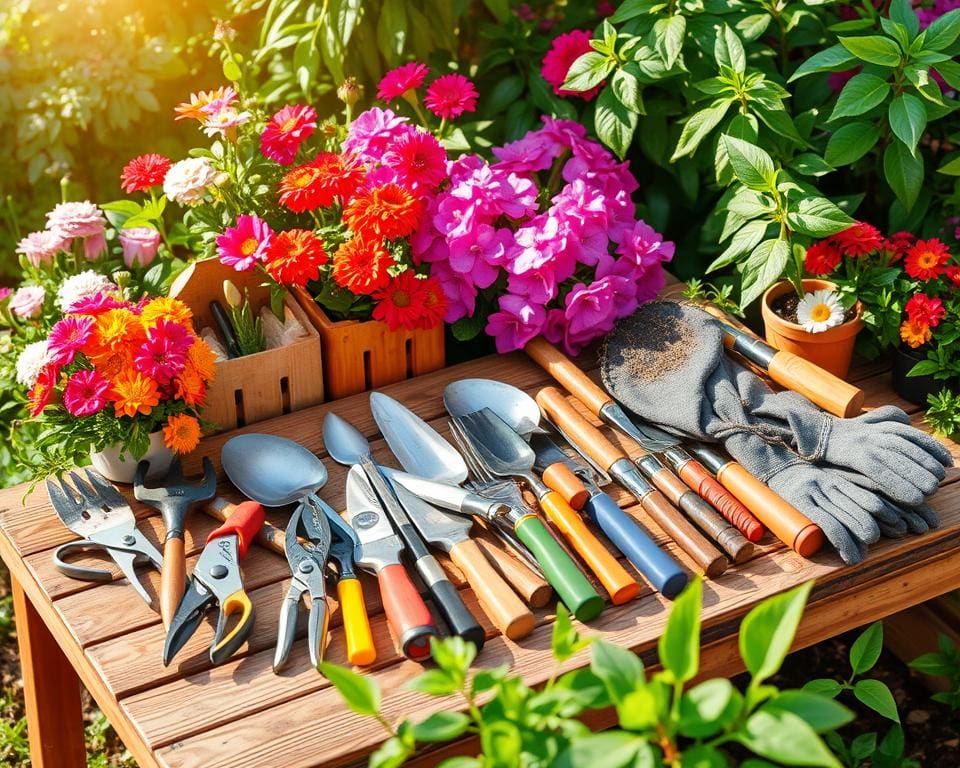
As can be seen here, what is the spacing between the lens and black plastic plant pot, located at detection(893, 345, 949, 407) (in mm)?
1777

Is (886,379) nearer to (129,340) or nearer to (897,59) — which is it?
(897,59)

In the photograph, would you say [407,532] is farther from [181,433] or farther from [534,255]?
[534,255]

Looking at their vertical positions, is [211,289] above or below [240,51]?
below

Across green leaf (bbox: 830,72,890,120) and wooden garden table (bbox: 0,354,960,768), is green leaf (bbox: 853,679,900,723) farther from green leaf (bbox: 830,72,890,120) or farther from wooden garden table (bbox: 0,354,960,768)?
green leaf (bbox: 830,72,890,120)

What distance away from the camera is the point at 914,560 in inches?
61.1

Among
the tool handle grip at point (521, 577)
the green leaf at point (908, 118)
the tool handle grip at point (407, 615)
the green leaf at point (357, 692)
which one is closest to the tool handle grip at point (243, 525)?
the tool handle grip at point (407, 615)

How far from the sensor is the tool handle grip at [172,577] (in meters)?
1.39

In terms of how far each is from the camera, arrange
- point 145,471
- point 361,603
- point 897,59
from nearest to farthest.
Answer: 1. point 361,603
2. point 145,471
3. point 897,59

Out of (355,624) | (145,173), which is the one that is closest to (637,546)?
(355,624)

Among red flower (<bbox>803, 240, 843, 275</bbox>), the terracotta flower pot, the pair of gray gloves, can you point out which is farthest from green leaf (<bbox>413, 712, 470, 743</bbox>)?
red flower (<bbox>803, 240, 843, 275</bbox>)

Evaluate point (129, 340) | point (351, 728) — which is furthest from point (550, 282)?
point (351, 728)

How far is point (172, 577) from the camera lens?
56.1 inches

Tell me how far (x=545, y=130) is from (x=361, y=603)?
1.07 m

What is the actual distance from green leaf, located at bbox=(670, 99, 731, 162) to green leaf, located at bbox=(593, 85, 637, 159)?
0.10m
